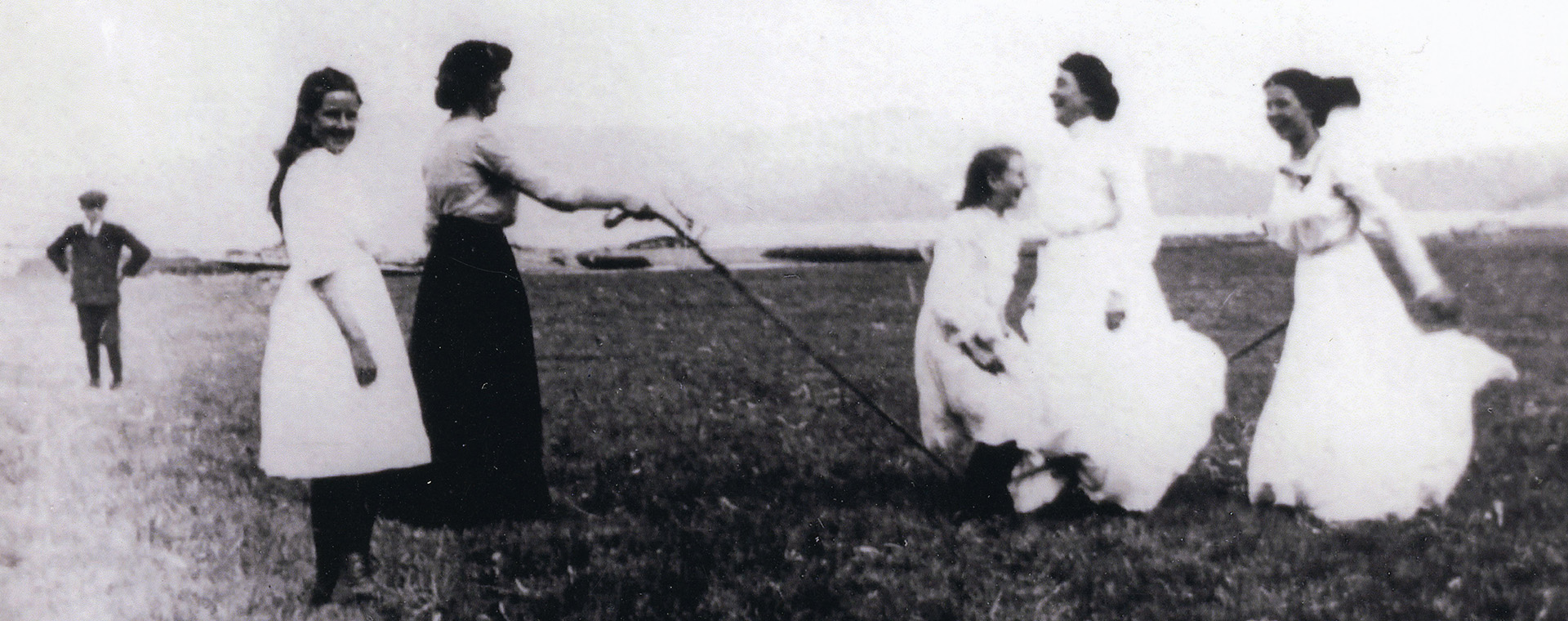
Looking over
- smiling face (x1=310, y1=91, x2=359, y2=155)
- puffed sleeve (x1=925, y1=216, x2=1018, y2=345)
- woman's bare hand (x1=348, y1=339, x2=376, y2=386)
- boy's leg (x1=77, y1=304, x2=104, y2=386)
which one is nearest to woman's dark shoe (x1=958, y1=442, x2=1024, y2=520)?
puffed sleeve (x1=925, y1=216, x2=1018, y2=345)

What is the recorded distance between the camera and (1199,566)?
3.91m

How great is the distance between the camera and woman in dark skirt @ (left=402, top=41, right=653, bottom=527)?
3.77 metres

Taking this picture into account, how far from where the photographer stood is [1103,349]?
4.12 meters

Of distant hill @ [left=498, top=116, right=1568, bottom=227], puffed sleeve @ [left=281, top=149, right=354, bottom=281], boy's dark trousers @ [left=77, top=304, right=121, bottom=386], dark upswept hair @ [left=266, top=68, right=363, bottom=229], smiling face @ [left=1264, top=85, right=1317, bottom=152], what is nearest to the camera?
puffed sleeve @ [left=281, top=149, right=354, bottom=281]

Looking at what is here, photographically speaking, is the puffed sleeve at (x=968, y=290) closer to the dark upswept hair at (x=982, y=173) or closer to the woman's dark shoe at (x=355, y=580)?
the dark upswept hair at (x=982, y=173)

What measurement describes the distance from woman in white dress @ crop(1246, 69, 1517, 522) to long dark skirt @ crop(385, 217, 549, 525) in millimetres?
2617

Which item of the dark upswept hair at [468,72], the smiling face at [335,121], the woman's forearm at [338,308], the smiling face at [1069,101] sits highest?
the dark upswept hair at [468,72]

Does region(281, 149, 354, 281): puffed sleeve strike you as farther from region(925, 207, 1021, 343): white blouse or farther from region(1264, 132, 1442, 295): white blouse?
region(1264, 132, 1442, 295): white blouse

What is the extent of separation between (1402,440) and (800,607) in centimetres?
221

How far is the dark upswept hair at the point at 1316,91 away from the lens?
4.21 meters

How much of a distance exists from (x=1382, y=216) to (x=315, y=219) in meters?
3.59

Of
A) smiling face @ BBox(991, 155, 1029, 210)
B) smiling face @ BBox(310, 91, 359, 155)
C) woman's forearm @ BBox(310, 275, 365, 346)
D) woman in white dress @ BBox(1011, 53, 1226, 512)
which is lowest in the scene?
woman in white dress @ BBox(1011, 53, 1226, 512)

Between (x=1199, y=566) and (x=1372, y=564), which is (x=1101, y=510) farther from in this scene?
(x=1372, y=564)

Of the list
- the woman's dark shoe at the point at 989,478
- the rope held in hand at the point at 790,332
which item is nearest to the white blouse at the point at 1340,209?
the woman's dark shoe at the point at 989,478
